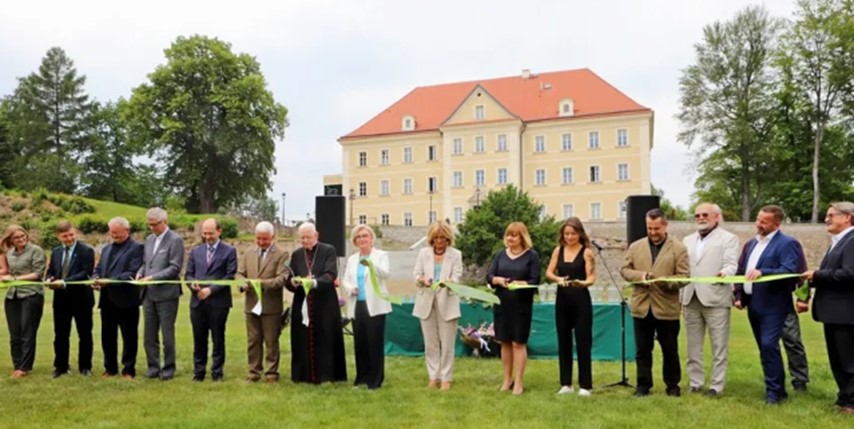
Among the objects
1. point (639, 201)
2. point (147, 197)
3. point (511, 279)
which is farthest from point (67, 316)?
point (147, 197)

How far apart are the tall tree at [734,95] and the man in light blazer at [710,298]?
34.1 meters

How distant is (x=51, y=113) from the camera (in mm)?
49844

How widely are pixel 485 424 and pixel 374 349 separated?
1643mm

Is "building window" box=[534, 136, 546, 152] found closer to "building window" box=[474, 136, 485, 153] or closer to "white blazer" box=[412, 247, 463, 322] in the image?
"building window" box=[474, 136, 485, 153]

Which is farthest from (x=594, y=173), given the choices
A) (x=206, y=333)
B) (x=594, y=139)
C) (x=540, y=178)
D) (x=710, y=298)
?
(x=206, y=333)

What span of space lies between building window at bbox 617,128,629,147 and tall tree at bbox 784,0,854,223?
9870mm

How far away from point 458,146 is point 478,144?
1449mm

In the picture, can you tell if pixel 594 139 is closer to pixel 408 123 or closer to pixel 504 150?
pixel 504 150

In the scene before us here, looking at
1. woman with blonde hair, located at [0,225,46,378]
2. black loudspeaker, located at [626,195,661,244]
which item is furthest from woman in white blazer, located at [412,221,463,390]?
woman with blonde hair, located at [0,225,46,378]

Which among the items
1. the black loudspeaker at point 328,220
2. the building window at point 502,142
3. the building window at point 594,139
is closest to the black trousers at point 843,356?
the black loudspeaker at point 328,220

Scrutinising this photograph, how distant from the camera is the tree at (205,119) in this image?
39.6m

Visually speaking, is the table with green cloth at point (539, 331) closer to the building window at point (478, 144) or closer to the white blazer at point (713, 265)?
the white blazer at point (713, 265)

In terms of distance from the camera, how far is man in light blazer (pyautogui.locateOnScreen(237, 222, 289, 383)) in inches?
248

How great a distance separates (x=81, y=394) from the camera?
577 centimetres
